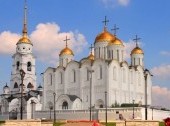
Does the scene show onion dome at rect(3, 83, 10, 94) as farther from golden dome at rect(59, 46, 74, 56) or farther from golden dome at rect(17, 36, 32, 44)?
golden dome at rect(59, 46, 74, 56)

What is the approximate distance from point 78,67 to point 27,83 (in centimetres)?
1940

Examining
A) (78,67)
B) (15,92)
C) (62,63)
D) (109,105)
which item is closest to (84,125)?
(109,105)

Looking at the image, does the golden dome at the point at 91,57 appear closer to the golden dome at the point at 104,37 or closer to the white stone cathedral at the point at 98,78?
the white stone cathedral at the point at 98,78

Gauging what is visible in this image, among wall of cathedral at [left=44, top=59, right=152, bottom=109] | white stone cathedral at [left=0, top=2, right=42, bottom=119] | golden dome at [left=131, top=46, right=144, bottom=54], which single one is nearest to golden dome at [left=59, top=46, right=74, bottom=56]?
wall of cathedral at [left=44, top=59, right=152, bottom=109]

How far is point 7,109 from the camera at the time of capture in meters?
90.2

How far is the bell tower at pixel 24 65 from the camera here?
94125mm

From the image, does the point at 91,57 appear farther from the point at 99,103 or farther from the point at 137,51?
the point at 99,103

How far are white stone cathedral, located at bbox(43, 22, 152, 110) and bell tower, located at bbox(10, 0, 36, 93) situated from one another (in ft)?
32.5

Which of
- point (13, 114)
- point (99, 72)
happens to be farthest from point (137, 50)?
point (13, 114)

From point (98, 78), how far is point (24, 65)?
23.1 meters

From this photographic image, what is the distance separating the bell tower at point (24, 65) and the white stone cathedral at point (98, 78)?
992 cm

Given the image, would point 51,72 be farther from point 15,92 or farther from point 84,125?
point 84,125

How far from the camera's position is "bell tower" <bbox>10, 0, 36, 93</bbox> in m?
94.1

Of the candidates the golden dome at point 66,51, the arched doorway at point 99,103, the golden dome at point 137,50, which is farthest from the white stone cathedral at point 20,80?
the golden dome at point 137,50
